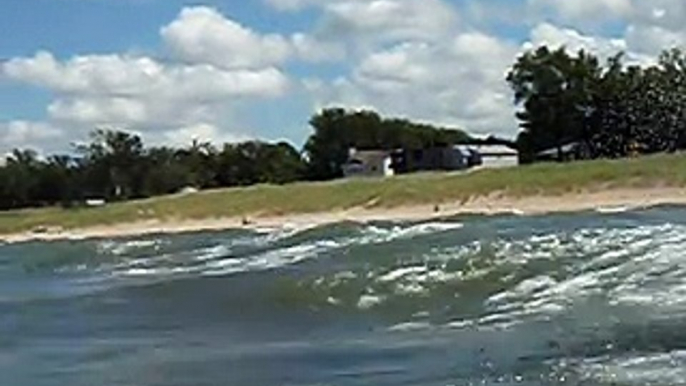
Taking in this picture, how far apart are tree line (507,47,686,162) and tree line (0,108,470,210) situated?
20214 mm

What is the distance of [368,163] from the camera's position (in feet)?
388

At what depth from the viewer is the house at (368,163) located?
112706mm

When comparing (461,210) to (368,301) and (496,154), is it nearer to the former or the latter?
(368,301)

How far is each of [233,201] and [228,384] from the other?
178 feet

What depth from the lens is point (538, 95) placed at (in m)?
106

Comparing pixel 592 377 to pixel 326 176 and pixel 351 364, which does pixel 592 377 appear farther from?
pixel 326 176

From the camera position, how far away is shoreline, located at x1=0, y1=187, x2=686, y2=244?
1950 inches

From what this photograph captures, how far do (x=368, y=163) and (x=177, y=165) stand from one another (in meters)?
16.2

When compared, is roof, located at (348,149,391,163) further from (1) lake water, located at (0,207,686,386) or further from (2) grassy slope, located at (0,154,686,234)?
(1) lake water, located at (0,207,686,386)

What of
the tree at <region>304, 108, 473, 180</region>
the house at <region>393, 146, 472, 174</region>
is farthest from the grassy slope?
the tree at <region>304, 108, 473, 180</region>

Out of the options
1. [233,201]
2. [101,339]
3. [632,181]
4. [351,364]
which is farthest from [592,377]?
[233,201]

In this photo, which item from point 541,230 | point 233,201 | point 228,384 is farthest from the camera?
point 233,201

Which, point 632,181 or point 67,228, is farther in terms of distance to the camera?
point 67,228

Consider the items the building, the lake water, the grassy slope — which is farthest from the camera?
the building
